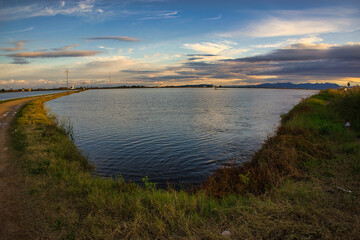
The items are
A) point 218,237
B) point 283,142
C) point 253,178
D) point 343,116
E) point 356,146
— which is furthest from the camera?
point 343,116

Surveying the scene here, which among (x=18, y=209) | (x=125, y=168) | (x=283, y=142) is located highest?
(x=283, y=142)

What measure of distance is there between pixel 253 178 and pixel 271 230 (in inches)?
132

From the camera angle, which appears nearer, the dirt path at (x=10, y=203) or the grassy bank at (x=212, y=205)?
the grassy bank at (x=212, y=205)

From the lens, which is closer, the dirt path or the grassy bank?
the grassy bank

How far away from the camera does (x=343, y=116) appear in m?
18.7

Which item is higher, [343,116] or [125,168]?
[343,116]

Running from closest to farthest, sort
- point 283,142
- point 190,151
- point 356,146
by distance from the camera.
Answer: point 356,146, point 283,142, point 190,151

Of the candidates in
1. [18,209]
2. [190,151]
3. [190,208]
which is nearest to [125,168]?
[190,151]

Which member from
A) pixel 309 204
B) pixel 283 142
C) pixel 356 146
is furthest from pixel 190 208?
pixel 356 146

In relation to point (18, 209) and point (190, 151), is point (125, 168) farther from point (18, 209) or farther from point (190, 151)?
point (18, 209)

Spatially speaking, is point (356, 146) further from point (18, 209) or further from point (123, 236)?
point (18, 209)

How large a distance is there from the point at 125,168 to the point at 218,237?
8.56 m

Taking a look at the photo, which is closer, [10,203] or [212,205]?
[212,205]

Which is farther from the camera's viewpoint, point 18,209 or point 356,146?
point 356,146
